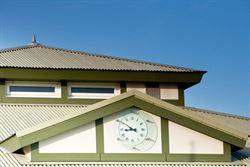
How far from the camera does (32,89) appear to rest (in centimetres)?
2409

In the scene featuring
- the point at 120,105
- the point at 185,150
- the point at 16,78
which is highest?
the point at 16,78

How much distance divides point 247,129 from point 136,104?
7.47 metres

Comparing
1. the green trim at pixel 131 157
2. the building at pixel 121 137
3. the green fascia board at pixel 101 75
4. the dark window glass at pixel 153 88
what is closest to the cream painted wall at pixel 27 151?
the building at pixel 121 137

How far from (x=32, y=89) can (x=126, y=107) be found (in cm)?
712

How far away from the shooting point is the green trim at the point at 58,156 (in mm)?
17078

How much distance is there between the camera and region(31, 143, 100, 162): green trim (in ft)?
56.0

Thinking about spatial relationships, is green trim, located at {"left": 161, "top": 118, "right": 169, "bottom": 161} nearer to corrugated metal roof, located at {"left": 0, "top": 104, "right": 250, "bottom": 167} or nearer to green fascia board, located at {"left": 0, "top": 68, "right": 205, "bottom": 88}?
corrugated metal roof, located at {"left": 0, "top": 104, "right": 250, "bottom": 167}

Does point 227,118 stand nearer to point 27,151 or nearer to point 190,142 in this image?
point 190,142

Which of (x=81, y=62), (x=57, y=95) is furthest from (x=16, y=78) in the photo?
(x=81, y=62)

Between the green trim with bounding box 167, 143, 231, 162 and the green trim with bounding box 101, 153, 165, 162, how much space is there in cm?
35

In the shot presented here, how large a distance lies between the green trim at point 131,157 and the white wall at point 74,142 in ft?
1.45

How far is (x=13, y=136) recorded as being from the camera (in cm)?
1717

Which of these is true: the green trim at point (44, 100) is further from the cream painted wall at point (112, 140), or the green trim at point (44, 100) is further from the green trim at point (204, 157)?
the green trim at point (204, 157)

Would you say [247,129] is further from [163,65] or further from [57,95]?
[57,95]
